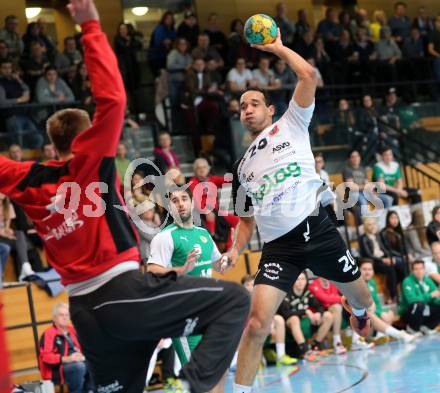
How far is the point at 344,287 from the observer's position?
23.7ft

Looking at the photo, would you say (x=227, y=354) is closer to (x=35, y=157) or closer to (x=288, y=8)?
(x=35, y=157)

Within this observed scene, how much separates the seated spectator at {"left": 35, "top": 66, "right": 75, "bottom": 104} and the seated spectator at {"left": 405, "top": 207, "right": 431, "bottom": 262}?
595cm

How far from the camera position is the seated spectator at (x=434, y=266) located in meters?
13.3

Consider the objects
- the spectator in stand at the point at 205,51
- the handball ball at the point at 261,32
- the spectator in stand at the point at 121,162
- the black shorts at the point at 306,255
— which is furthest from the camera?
the spectator in stand at the point at 205,51

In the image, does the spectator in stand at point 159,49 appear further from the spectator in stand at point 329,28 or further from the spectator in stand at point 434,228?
the spectator in stand at point 434,228

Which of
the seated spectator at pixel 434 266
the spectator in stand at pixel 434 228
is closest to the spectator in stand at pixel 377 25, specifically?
the spectator in stand at pixel 434 228

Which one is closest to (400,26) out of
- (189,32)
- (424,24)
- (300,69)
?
(424,24)

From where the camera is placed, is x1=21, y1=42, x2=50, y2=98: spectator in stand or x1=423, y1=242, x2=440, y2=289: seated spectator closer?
x1=423, y1=242, x2=440, y2=289: seated spectator

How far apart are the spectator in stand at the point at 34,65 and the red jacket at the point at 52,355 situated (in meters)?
5.98

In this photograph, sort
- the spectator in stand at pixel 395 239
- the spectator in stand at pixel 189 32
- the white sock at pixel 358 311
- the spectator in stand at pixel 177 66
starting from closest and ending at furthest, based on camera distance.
→ 1. the white sock at pixel 358 311
2. the spectator in stand at pixel 395 239
3. the spectator in stand at pixel 177 66
4. the spectator in stand at pixel 189 32

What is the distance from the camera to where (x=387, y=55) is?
19.6 m

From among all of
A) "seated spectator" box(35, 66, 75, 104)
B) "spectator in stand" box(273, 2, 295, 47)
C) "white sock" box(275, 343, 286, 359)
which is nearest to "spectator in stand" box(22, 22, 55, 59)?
"seated spectator" box(35, 66, 75, 104)

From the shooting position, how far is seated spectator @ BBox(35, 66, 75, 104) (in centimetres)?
1441

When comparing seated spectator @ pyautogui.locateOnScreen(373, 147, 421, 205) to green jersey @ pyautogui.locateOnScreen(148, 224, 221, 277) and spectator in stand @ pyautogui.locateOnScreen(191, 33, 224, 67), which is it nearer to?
spectator in stand @ pyautogui.locateOnScreen(191, 33, 224, 67)
